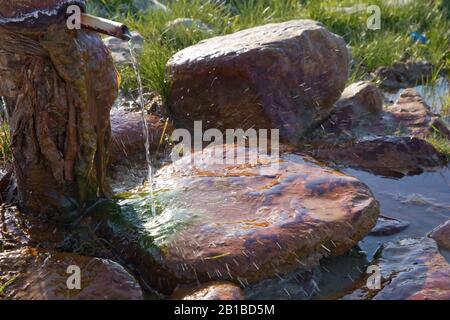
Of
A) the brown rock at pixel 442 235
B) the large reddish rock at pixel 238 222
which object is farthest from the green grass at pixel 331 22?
the brown rock at pixel 442 235

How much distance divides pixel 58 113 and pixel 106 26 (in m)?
0.56

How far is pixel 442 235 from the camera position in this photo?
396 cm

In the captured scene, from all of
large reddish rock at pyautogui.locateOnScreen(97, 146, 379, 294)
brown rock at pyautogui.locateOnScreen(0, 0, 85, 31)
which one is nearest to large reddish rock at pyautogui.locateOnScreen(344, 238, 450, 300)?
large reddish rock at pyautogui.locateOnScreen(97, 146, 379, 294)

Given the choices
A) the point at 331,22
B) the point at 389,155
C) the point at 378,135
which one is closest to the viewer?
the point at 389,155

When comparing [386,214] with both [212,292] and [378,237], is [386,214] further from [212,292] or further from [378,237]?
[212,292]

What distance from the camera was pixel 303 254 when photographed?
11.4 ft

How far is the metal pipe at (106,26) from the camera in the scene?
3.15 meters

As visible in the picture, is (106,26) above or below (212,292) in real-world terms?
above

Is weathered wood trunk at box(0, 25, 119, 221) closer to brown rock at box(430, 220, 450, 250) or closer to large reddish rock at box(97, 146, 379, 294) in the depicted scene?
large reddish rock at box(97, 146, 379, 294)

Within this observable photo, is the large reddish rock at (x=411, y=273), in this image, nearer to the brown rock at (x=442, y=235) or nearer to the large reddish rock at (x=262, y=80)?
the brown rock at (x=442, y=235)

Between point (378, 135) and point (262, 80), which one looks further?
point (378, 135)

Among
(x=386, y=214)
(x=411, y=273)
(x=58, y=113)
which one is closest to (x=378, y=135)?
(x=386, y=214)

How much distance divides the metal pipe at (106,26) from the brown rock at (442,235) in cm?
214
